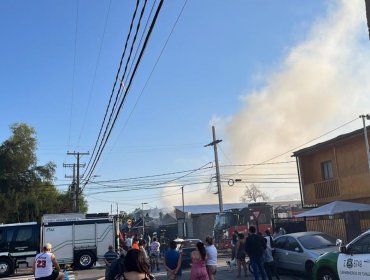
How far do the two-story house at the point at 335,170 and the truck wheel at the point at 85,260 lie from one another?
13.1 m

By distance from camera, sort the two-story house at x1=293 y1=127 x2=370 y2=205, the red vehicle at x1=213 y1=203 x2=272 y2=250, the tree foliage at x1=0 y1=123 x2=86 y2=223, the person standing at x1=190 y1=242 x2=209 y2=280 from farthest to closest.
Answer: the tree foliage at x1=0 y1=123 x2=86 y2=223 < the red vehicle at x1=213 y1=203 x2=272 y2=250 < the two-story house at x1=293 y1=127 x2=370 y2=205 < the person standing at x1=190 y1=242 x2=209 y2=280

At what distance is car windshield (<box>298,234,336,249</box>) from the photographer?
590 inches

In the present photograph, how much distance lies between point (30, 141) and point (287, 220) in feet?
91.6

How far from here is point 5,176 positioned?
42156 mm

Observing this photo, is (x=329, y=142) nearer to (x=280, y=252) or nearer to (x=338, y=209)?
(x=338, y=209)

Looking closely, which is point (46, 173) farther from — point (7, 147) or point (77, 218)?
point (77, 218)

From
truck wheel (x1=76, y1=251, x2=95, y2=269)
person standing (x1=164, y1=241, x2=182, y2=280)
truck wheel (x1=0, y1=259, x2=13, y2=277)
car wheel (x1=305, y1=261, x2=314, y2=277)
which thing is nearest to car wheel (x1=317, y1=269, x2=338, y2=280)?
car wheel (x1=305, y1=261, x2=314, y2=277)

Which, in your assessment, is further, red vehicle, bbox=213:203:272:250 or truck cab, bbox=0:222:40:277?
red vehicle, bbox=213:203:272:250

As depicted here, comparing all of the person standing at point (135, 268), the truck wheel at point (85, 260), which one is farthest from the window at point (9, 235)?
the person standing at point (135, 268)

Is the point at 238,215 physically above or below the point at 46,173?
below

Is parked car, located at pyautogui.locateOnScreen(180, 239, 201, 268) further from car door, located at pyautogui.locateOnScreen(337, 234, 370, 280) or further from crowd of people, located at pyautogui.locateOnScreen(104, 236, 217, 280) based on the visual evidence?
car door, located at pyautogui.locateOnScreen(337, 234, 370, 280)

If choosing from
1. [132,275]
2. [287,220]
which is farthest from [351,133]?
[132,275]

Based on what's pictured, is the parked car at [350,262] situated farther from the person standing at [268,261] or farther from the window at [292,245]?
the window at [292,245]

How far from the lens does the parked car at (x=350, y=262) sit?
32.4ft
